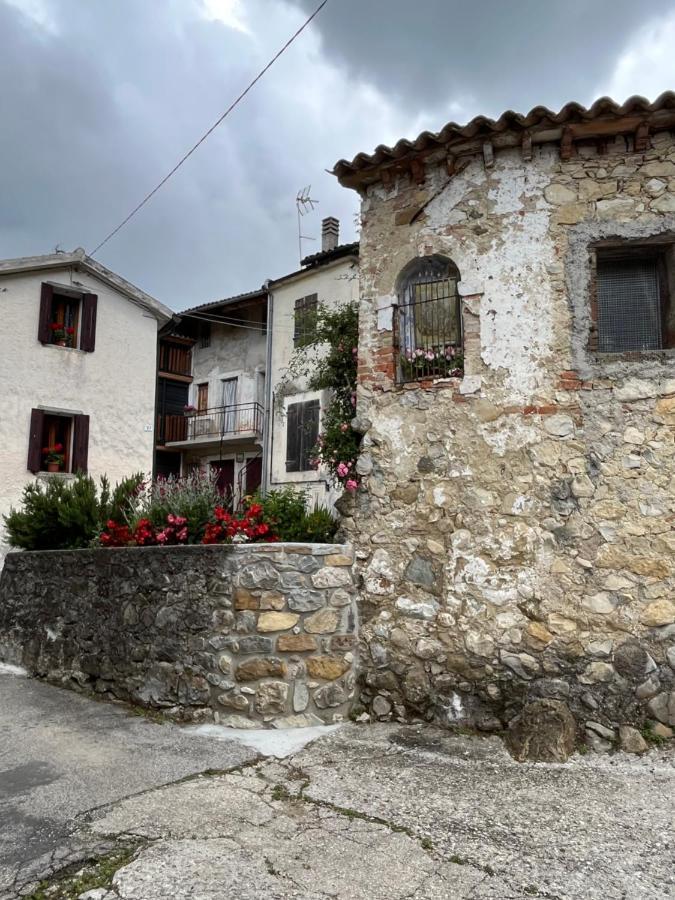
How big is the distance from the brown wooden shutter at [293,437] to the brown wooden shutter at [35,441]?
6.32 meters

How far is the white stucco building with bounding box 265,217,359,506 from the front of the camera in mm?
17312

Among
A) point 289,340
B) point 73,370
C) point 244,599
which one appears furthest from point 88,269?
point 244,599

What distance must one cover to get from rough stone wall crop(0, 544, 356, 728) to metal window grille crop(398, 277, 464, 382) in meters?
1.67

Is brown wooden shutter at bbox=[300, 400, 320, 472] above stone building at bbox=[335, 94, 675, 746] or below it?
above

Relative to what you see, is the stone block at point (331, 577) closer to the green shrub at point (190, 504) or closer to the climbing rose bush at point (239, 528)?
the climbing rose bush at point (239, 528)

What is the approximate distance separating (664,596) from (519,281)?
2600 mm

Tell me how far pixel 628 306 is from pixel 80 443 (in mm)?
11917

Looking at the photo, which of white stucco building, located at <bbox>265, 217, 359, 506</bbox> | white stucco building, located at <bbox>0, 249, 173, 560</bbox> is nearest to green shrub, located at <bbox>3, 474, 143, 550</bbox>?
white stucco building, located at <bbox>0, 249, 173, 560</bbox>

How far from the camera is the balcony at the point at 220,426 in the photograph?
21156mm

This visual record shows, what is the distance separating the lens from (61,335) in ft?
49.0

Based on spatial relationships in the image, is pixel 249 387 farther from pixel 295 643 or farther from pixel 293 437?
pixel 295 643

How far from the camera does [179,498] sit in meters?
6.86

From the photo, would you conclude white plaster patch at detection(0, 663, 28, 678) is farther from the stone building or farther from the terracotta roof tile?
the terracotta roof tile

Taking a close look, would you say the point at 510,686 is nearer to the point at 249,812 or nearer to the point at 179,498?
the point at 249,812
